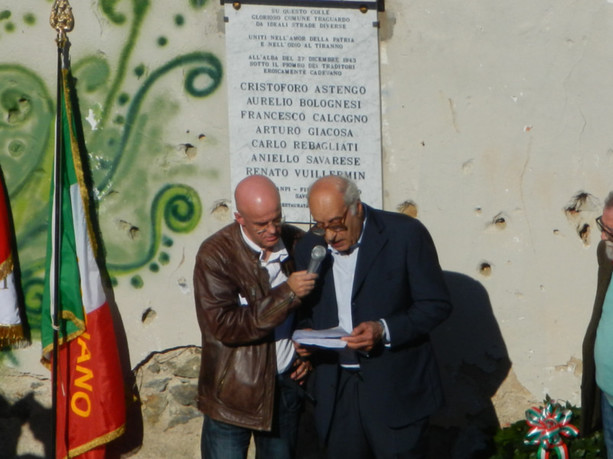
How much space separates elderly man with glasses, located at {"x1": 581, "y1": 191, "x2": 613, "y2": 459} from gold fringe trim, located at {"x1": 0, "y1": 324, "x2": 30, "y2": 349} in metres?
2.63

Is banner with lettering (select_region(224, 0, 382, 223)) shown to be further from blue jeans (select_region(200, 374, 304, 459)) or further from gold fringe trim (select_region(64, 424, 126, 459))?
gold fringe trim (select_region(64, 424, 126, 459))

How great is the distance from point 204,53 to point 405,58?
96 cm

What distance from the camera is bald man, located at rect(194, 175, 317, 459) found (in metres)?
4.97

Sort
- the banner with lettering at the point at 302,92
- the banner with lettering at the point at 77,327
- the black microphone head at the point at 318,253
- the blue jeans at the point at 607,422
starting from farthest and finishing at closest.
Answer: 1. the banner with lettering at the point at 302,92
2. the banner with lettering at the point at 77,327
3. the blue jeans at the point at 607,422
4. the black microphone head at the point at 318,253

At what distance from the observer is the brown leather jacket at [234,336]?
5020 mm

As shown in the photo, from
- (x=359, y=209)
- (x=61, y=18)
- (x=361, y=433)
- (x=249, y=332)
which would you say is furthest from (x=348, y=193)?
(x=61, y=18)

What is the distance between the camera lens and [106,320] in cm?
575

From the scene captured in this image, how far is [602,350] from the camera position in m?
4.96

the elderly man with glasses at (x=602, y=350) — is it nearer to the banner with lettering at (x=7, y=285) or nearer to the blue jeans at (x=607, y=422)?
the blue jeans at (x=607, y=422)

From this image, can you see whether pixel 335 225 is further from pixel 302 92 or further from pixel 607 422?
pixel 607 422

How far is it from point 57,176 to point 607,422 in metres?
2.67

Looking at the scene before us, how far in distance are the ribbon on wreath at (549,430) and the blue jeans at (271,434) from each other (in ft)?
3.67

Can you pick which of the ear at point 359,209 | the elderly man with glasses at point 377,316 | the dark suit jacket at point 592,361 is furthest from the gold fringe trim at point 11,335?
the dark suit jacket at point 592,361

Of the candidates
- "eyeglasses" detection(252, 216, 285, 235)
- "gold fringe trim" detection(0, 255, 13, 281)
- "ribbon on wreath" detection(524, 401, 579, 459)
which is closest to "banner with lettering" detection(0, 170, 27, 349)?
"gold fringe trim" detection(0, 255, 13, 281)
